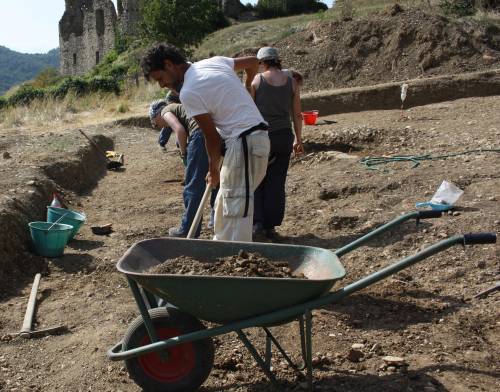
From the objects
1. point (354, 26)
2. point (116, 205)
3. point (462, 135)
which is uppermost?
point (354, 26)

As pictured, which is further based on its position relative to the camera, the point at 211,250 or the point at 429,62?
the point at 429,62

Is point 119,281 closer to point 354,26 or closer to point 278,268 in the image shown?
point 278,268

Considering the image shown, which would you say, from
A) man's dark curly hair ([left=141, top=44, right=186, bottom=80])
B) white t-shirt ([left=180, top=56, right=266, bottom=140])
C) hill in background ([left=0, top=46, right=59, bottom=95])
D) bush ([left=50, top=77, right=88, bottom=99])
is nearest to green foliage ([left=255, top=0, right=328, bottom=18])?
bush ([left=50, top=77, right=88, bottom=99])

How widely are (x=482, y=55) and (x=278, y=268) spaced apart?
14.7 m

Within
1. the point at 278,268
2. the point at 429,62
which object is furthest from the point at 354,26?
the point at 278,268

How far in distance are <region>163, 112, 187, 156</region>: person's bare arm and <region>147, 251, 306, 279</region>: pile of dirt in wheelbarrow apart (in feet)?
6.65

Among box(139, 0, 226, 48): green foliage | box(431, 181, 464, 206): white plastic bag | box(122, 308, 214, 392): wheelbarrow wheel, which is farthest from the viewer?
box(139, 0, 226, 48): green foliage

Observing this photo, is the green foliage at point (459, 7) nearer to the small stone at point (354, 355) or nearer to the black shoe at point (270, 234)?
the black shoe at point (270, 234)

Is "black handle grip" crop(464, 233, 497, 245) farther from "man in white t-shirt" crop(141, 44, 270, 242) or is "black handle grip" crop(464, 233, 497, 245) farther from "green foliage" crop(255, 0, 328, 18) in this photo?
"green foliage" crop(255, 0, 328, 18)

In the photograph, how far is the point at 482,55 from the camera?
16.6 meters

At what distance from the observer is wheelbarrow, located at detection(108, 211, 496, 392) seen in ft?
9.81

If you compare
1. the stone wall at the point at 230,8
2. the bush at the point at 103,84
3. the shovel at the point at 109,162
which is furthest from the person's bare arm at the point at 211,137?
the stone wall at the point at 230,8

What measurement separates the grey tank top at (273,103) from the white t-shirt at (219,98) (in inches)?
58.2

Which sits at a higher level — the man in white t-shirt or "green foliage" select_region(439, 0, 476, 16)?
"green foliage" select_region(439, 0, 476, 16)
